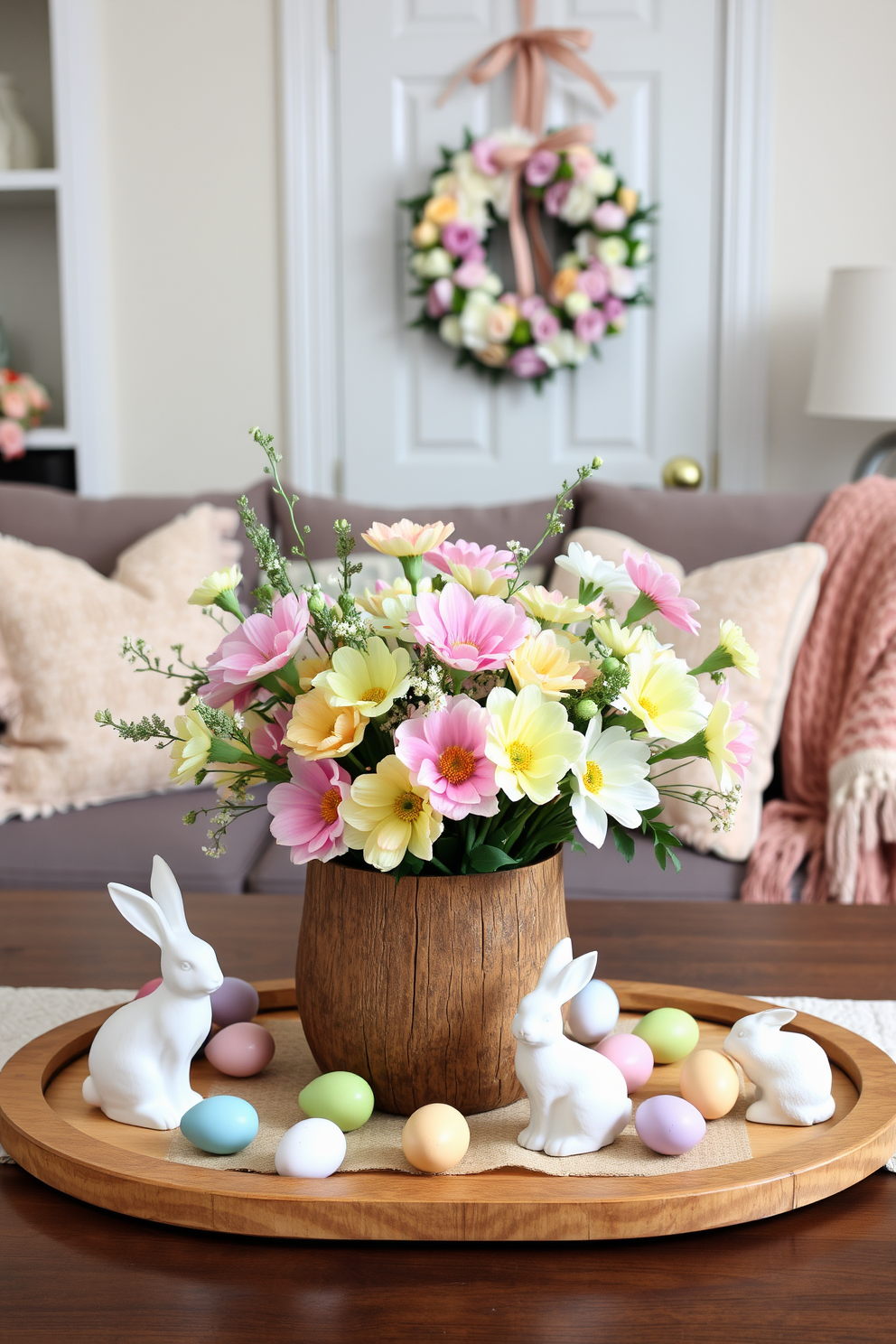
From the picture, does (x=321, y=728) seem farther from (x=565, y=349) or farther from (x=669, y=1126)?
(x=565, y=349)

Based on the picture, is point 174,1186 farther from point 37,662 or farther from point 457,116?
point 457,116

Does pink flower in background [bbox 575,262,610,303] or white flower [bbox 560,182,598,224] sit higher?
white flower [bbox 560,182,598,224]

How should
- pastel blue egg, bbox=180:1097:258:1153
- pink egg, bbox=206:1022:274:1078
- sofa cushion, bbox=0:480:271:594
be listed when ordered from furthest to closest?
sofa cushion, bbox=0:480:271:594 → pink egg, bbox=206:1022:274:1078 → pastel blue egg, bbox=180:1097:258:1153

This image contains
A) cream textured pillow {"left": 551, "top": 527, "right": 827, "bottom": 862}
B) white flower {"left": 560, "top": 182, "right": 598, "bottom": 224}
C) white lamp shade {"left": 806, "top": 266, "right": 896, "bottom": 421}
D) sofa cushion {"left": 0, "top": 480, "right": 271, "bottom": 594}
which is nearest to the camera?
cream textured pillow {"left": 551, "top": 527, "right": 827, "bottom": 862}

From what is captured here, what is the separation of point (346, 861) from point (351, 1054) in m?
0.11

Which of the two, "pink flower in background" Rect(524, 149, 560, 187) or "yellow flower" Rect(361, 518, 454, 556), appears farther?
"pink flower in background" Rect(524, 149, 560, 187)

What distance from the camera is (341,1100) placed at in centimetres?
67

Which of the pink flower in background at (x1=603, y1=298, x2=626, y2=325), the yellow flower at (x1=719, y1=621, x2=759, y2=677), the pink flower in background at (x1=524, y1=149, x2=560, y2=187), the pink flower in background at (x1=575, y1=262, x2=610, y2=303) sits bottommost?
the yellow flower at (x1=719, y1=621, x2=759, y2=677)

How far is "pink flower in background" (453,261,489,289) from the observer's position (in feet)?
9.35

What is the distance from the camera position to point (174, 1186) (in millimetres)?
620

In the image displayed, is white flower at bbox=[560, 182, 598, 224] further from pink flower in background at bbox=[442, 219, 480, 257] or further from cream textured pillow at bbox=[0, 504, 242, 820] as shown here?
cream textured pillow at bbox=[0, 504, 242, 820]

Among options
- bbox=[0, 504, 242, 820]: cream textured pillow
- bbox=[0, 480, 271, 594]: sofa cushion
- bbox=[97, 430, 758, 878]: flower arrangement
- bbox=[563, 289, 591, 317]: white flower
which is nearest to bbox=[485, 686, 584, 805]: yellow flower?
bbox=[97, 430, 758, 878]: flower arrangement

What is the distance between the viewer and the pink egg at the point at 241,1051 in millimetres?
765

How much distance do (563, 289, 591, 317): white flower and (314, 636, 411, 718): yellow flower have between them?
7.70 ft
